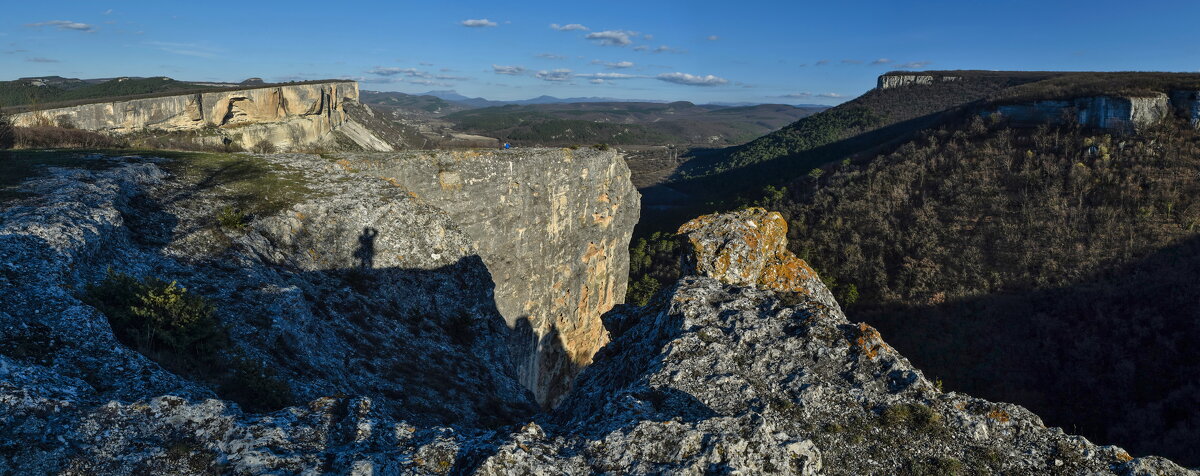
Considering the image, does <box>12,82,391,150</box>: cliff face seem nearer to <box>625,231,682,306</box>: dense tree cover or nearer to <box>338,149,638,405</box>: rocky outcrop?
<box>338,149,638,405</box>: rocky outcrop

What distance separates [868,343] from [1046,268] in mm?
41207

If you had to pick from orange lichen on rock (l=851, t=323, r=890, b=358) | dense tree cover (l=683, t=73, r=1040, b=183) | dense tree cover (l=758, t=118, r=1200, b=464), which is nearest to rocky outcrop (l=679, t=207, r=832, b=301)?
orange lichen on rock (l=851, t=323, r=890, b=358)

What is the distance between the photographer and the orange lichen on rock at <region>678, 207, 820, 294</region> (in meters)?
15.7

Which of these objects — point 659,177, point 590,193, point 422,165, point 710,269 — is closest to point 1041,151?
point 590,193

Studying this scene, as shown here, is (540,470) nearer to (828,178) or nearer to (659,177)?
(828,178)

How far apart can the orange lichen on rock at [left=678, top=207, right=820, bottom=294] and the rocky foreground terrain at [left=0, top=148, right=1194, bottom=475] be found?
0.28 ft

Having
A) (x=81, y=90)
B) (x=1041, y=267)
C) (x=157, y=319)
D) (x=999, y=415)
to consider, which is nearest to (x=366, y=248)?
(x=157, y=319)

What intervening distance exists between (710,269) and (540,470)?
33.5 ft

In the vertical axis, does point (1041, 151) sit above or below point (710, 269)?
above

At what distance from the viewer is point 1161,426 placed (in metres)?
27.7

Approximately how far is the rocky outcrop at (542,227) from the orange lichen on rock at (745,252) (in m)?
11.4

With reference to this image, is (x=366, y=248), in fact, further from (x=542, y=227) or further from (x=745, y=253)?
(x=542, y=227)

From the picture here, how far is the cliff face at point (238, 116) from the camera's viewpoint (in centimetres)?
5312

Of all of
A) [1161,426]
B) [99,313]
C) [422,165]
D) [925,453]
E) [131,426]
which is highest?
[422,165]
